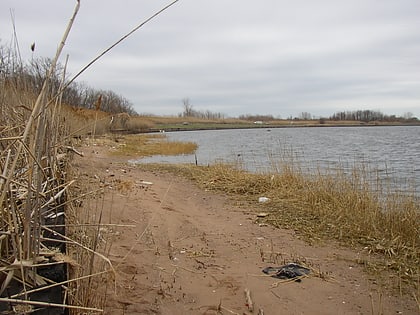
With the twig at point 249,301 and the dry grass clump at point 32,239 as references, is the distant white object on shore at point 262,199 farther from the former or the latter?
the dry grass clump at point 32,239

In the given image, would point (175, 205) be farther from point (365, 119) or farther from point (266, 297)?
point (365, 119)

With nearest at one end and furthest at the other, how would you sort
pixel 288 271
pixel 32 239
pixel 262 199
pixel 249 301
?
pixel 32 239
pixel 249 301
pixel 288 271
pixel 262 199

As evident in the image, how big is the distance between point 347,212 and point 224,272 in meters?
3.29

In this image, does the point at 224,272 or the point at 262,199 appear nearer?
the point at 224,272

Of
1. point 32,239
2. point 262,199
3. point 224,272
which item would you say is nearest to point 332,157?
point 262,199

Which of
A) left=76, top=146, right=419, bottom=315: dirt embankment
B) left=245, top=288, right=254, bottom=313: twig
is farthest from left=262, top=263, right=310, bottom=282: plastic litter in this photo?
left=245, top=288, right=254, bottom=313: twig

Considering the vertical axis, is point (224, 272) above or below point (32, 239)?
below

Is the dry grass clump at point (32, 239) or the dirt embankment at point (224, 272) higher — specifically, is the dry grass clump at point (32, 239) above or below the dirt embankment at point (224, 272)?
above

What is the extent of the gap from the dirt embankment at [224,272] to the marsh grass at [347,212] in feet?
1.24

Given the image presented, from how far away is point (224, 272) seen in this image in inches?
167

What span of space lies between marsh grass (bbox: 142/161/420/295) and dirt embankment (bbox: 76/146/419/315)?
0.38 m

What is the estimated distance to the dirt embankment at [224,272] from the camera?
343 cm

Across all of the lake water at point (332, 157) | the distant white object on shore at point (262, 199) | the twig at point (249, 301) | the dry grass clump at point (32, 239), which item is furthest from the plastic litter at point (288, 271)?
the distant white object on shore at point (262, 199)

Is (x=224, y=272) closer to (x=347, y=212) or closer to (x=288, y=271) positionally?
(x=288, y=271)
